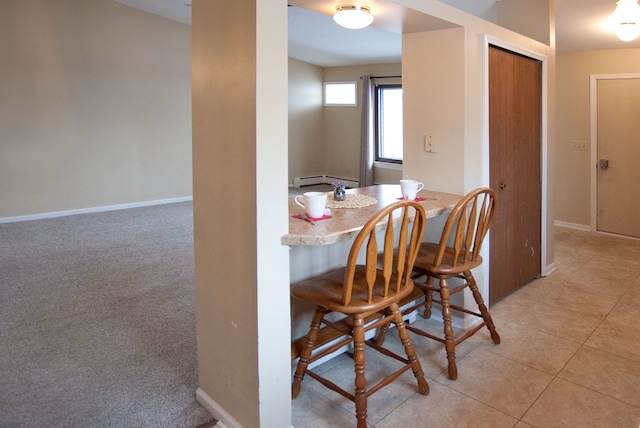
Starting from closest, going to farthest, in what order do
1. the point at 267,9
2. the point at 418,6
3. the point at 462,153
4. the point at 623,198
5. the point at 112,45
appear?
1. the point at 267,9
2. the point at 418,6
3. the point at 462,153
4. the point at 623,198
5. the point at 112,45

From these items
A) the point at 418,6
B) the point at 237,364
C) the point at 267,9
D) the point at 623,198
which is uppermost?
the point at 418,6

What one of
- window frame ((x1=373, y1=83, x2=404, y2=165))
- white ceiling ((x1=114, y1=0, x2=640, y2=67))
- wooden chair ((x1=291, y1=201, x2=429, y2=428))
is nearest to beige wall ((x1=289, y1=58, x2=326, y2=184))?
white ceiling ((x1=114, y1=0, x2=640, y2=67))

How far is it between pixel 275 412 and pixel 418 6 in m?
2.00

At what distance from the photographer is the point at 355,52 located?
24.8 ft

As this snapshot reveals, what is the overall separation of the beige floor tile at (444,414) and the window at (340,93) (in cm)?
714

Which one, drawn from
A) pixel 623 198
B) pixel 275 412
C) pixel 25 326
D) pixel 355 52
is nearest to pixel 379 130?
pixel 355 52

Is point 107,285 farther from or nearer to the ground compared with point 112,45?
nearer to the ground

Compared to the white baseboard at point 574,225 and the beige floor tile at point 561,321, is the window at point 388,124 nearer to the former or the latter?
the white baseboard at point 574,225

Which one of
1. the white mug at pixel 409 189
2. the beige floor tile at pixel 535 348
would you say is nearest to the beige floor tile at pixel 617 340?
the beige floor tile at pixel 535 348

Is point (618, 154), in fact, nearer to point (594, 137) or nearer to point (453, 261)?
point (594, 137)

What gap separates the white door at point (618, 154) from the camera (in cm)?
489

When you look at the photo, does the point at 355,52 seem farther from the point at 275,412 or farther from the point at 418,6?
the point at 275,412

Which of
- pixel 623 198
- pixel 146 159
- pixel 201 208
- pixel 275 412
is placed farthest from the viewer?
pixel 146 159

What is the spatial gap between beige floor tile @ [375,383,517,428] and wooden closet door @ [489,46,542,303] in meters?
1.25
